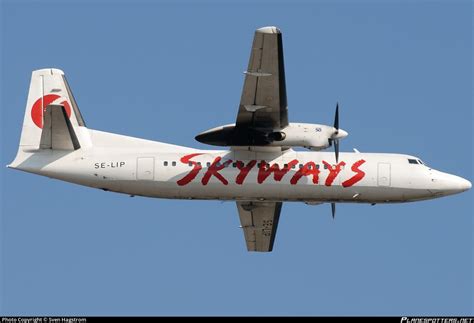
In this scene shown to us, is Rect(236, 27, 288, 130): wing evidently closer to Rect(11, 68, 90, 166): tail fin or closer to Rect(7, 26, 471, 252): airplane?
Rect(7, 26, 471, 252): airplane

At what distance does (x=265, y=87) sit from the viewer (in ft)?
114

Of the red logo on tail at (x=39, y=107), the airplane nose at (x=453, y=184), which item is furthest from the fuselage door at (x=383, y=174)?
the red logo on tail at (x=39, y=107)

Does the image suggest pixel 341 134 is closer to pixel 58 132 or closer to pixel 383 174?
pixel 383 174

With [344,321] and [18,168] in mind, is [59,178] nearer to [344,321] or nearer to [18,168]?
[18,168]

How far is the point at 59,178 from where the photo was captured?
3678 centimetres

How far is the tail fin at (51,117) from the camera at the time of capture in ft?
119

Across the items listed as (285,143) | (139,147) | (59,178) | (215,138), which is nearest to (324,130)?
(285,143)

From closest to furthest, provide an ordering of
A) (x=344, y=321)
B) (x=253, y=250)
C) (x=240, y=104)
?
(x=344, y=321), (x=240, y=104), (x=253, y=250)

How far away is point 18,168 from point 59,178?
4.54 feet

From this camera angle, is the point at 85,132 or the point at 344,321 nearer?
the point at 344,321

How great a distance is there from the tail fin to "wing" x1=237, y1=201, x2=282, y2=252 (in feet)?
21.3

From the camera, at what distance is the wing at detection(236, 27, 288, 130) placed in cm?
3338

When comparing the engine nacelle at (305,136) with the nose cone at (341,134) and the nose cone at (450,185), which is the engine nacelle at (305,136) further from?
the nose cone at (450,185)

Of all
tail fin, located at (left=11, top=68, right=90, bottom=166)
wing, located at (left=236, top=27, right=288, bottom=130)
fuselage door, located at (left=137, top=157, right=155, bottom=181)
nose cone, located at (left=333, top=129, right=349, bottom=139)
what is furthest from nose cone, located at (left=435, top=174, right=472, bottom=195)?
tail fin, located at (left=11, top=68, right=90, bottom=166)
